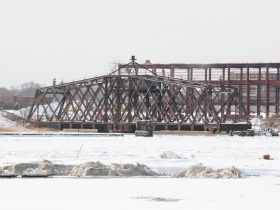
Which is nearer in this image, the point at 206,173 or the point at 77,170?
the point at 206,173

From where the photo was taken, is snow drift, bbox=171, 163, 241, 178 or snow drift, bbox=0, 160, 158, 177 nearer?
snow drift, bbox=171, 163, 241, 178

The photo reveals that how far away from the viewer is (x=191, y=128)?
5391 cm

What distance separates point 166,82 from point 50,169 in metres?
39.9

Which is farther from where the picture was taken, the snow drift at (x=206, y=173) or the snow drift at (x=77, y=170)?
the snow drift at (x=77, y=170)

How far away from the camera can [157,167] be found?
17250mm

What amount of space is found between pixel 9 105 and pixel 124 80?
8340 cm
